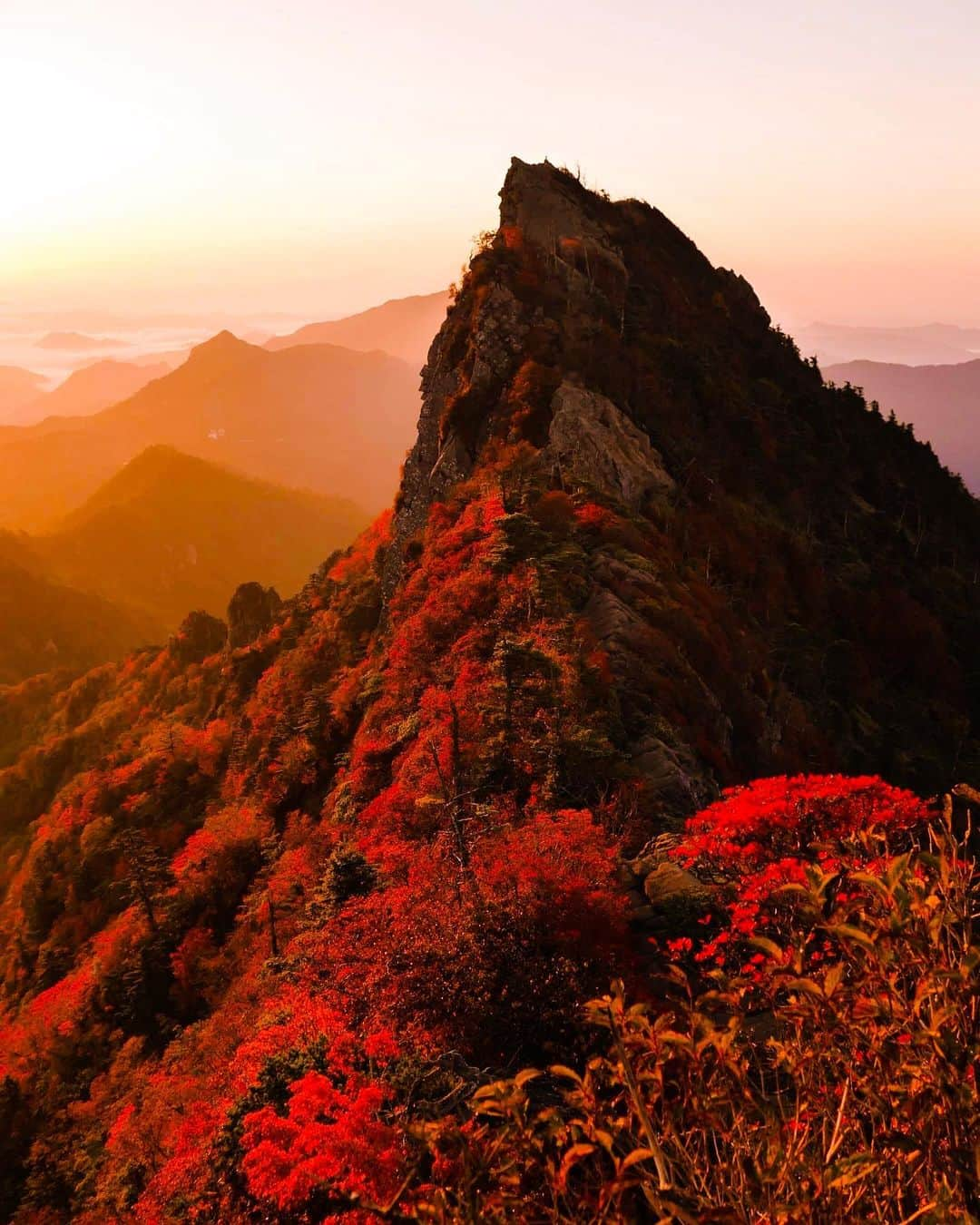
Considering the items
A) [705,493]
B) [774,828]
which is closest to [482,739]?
[774,828]

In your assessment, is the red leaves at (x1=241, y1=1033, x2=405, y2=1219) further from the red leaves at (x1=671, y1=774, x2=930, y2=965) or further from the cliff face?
the cliff face

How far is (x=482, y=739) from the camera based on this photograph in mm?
31734

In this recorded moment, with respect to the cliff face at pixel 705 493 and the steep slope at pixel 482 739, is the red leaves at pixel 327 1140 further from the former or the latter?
the cliff face at pixel 705 493

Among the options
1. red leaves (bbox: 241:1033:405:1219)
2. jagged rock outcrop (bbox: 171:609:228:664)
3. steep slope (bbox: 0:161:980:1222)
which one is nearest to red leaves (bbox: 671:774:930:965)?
steep slope (bbox: 0:161:980:1222)

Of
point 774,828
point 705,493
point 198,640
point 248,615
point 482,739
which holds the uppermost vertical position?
point 705,493

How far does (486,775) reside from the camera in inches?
1178

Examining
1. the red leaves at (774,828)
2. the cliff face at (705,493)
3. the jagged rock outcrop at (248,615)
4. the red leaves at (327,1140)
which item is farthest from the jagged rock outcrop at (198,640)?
the red leaves at (327,1140)

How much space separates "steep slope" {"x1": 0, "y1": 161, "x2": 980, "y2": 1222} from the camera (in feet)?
59.1

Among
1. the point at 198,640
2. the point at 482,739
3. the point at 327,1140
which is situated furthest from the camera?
the point at 198,640

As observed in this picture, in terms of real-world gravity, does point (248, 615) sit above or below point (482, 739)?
below

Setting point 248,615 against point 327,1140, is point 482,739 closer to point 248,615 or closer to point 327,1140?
point 327,1140

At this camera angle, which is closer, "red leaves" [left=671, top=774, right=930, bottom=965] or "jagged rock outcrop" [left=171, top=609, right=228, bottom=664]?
"red leaves" [left=671, top=774, right=930, bottom=965]

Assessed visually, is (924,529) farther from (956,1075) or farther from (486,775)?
(956,1075)

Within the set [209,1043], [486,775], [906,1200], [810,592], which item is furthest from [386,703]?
[810,592]
